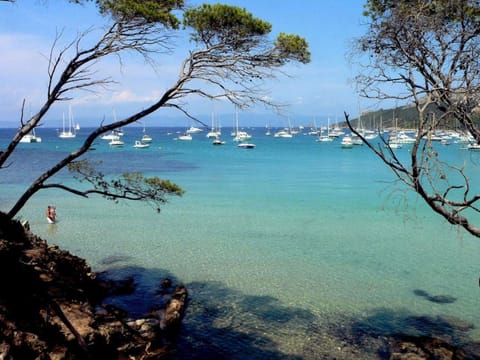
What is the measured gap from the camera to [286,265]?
12516 mm

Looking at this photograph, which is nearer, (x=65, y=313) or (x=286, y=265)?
(x=65, y=313)

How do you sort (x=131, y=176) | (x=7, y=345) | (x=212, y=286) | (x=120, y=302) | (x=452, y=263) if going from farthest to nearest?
1. (x=452, y=263)
2. (x=212, y=286)
3. (x=120, y=302)
4. (x=131, y=176)
5. (x=7, y=345)

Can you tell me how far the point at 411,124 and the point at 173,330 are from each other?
18.9 ft

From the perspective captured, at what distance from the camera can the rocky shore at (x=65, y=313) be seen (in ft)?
19.8

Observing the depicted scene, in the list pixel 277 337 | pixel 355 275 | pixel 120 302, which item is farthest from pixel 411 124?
pixel 120 302

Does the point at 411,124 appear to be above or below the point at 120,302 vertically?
above

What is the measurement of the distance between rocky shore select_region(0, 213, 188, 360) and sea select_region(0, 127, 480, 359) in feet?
1.49

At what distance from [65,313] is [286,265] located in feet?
22.5

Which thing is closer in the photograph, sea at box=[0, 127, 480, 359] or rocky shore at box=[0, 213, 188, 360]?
rocky shore at box=[0, 213, 188, 360]

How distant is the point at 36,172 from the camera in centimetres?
3559

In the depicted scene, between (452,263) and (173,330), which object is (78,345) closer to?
(173,330)

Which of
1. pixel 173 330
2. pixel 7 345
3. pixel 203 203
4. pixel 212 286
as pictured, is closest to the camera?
pixel 7 345

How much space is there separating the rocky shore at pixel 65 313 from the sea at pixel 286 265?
45cm

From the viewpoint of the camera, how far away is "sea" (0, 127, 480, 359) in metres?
8.24
